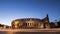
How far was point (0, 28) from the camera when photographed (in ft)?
54.0

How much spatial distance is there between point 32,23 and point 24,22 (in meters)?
0.85

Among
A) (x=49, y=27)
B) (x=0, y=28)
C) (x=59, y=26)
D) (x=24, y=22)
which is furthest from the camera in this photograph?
(x=24, y=22)

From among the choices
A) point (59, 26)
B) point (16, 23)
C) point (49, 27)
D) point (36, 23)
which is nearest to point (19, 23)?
point (16, 23)

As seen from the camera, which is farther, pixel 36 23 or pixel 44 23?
pixel 36 23

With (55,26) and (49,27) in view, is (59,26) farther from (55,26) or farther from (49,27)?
(49,27)

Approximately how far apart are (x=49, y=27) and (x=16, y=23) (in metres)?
3.55

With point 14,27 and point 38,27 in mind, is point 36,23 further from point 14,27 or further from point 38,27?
point 14,27

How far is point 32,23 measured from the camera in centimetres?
1784

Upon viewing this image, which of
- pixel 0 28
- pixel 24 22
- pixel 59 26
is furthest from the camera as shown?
pixel 24 22

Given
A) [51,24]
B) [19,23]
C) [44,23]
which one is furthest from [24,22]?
[51,24]

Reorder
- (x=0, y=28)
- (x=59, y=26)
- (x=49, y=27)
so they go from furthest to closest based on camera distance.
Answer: (x=0, y=28), (x=49, y=27), (x=59, y=26)

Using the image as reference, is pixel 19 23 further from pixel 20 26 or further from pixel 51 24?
pixel 51 24

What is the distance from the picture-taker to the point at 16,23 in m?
17.1

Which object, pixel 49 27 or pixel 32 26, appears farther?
pixel 32 26
